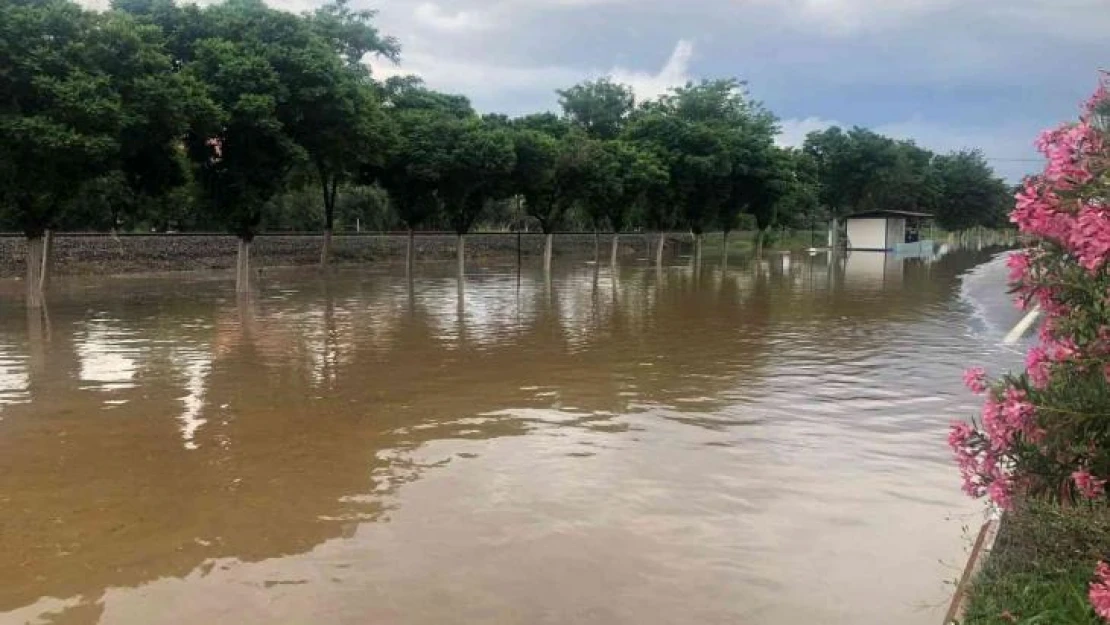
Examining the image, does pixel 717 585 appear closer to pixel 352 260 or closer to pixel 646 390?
pixel 646 390

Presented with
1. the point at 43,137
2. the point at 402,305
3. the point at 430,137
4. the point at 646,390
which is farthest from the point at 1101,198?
the point at 430,137

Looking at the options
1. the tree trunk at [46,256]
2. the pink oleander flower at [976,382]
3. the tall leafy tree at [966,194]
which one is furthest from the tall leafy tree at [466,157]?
the tall leafy tree at [966,194]

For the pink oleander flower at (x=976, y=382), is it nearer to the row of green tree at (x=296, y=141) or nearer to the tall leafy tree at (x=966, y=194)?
the row of green tree at (x=296, y=141)

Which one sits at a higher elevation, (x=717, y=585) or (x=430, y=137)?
(x=430, y=137)

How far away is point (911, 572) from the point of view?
5371 mm

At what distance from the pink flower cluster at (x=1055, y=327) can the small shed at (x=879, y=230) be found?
6253 cm

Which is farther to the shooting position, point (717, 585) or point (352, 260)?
point (352, 260)

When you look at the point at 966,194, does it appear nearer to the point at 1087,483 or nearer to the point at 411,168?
the point at 411,168

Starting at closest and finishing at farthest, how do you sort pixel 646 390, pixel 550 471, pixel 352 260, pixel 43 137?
pixel 550 471, pixel 646 390, pixel 43 137, pixel 352 260

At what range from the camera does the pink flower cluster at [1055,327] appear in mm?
3273

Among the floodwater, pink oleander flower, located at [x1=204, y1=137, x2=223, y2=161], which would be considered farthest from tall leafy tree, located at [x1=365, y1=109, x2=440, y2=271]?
the floodwater

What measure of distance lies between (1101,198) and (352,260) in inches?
1622

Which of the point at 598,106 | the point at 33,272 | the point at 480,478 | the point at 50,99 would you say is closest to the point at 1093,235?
the point at 480,478

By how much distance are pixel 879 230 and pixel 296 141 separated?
49401 millimetres
